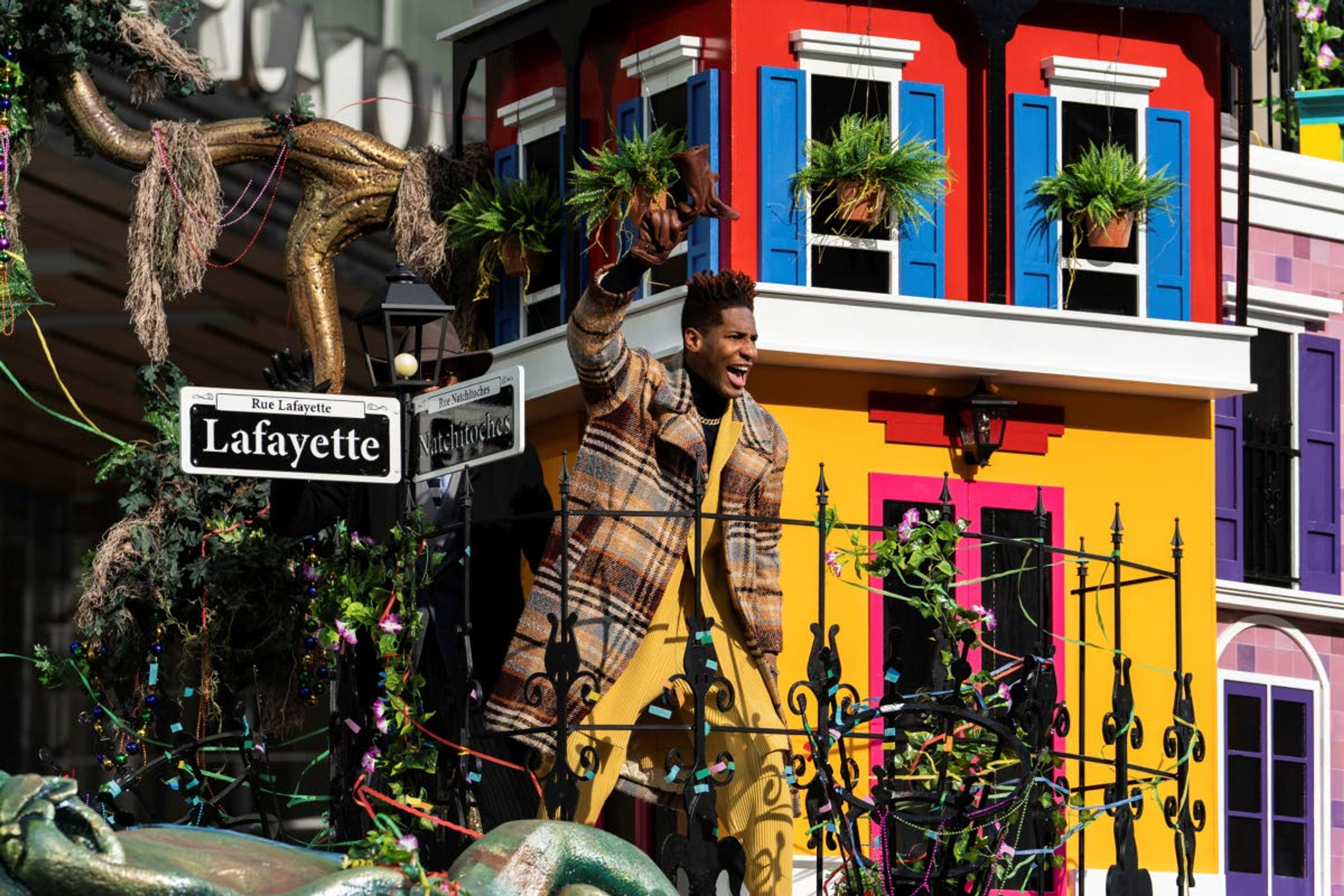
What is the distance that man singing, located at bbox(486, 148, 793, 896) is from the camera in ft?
31.1

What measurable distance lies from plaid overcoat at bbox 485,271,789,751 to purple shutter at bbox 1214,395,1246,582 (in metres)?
6.18

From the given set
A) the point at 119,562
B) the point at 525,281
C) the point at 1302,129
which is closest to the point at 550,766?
the point at 119,562

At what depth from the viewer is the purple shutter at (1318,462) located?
619 inches

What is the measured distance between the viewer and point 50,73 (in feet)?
43.4

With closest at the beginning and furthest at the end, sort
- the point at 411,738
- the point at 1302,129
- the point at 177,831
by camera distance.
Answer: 1. the point at 177,831
2. the point at 411,738
3. the point at 1302,129

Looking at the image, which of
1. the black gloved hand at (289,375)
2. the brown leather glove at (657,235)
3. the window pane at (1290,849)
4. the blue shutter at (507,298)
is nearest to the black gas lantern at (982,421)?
the blue shutter at (507,298)

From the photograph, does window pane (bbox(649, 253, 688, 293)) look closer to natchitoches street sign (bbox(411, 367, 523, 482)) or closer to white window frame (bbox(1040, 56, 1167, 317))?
white window frame (bbox(1040, 56, 1167, 317))

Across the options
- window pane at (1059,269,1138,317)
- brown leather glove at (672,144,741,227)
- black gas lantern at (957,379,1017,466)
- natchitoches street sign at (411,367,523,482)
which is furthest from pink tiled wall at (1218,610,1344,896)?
natchitoches street sign at (411,367,523,482)

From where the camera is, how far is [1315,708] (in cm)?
1553

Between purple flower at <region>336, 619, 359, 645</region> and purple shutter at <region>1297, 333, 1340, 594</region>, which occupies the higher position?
purple shutter at <region>1297, 333, 1340, 594</region>

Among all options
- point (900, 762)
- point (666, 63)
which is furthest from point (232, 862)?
point (666, 63)

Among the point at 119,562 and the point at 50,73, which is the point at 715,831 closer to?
the point at 119,562

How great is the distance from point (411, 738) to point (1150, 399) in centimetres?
648

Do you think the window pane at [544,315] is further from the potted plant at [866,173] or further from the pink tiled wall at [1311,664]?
the pink tiled wall at [1311,664]
